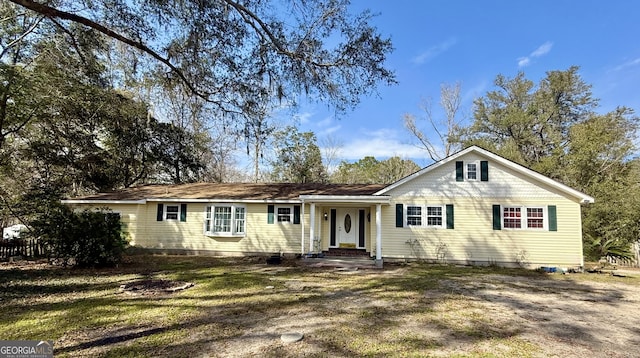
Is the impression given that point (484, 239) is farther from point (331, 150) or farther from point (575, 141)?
point (331, 150)

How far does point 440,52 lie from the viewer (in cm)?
1658

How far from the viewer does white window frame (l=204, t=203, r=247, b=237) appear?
14.4 metres

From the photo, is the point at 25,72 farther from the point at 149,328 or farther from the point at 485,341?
→ the point at 485,341

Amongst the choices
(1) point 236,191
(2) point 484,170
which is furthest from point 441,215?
(1) point 236,191

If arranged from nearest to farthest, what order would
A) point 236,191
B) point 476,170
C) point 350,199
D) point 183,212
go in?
point 476,170 → point 350,199 → point 183,212 → point 236,191

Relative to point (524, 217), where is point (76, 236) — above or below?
below

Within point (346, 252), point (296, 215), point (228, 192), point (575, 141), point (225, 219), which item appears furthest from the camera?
point (575, 141)

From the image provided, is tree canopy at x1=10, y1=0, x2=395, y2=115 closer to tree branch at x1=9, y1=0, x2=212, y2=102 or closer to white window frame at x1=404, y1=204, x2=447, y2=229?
tree branch at x1=9, y1=0, x2=212, y2=102

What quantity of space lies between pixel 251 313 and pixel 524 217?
1085 centimetres

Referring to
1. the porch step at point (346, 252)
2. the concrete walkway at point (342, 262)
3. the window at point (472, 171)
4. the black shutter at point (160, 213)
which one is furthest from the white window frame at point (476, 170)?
the black shutter at point (160, 213)

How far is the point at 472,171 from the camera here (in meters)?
12.6

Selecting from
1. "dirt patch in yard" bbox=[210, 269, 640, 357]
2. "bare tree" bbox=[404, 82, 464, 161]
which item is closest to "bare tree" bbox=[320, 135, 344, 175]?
"bare tree" bbox=[404, 82, 464, 161]

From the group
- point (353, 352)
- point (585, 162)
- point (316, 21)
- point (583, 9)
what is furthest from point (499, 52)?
point (353, 352)

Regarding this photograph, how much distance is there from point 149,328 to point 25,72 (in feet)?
43.1
